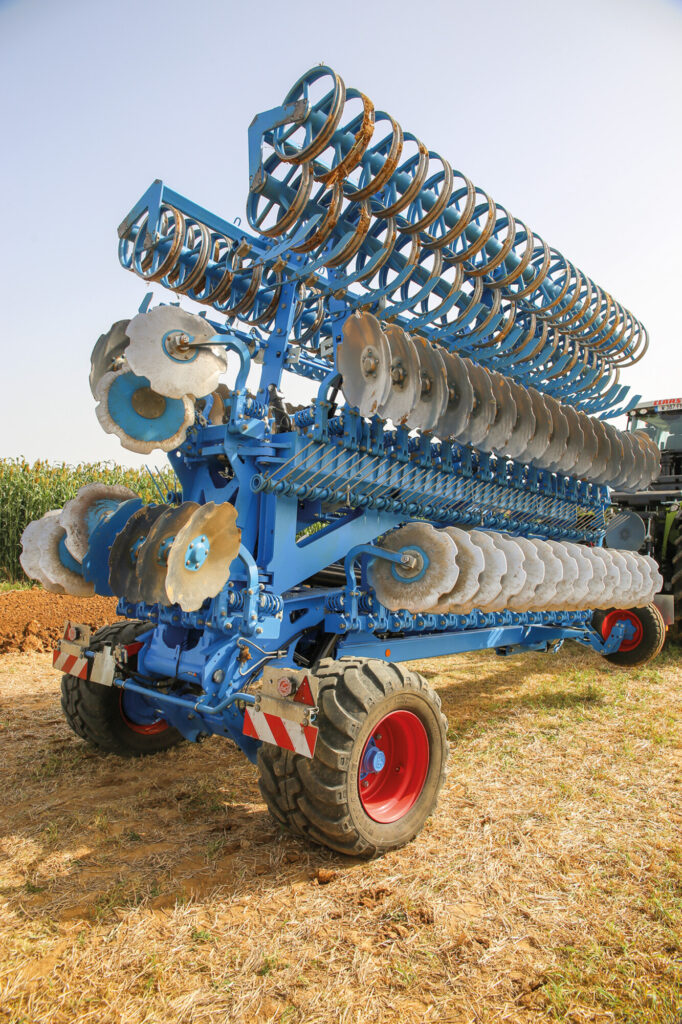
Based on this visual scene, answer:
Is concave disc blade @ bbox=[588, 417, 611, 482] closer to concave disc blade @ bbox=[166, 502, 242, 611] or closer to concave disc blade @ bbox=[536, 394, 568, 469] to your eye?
concave disc blade @ bbox=[536, 394, 568, 469]

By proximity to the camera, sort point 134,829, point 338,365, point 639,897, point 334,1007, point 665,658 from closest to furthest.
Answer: point 334,1007
point 639,897
point 134,829
point 338,365
point 665,658

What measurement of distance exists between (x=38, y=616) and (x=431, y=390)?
→ 6.45 metres

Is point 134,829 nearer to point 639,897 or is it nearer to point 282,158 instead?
point 639,897

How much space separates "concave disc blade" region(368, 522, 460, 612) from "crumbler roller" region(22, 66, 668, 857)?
13 mm

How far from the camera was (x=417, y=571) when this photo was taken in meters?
3.76

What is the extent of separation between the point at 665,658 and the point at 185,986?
7.45 meters

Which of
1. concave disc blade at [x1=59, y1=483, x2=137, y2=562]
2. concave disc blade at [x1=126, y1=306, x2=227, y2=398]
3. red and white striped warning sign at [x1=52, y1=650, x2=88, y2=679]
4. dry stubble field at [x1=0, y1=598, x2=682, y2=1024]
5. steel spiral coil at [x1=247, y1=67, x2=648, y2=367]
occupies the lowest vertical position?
dry stubble field at [x1=0, y1=598, x2=682, y2=1024]

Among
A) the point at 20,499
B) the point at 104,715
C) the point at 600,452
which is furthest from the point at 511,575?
the point at 20,499

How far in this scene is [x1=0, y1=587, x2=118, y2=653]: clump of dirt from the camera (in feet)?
25.7

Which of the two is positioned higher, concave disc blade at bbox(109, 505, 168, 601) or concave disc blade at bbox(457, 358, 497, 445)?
concave disc blade at bbox(457, 358, 497, 445)

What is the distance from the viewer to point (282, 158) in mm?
3293

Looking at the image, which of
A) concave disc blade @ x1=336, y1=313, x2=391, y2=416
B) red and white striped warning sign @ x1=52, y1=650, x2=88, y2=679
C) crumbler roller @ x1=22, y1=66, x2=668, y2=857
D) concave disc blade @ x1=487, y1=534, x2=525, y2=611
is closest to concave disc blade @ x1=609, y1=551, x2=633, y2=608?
crumbler roller @ x1=22, y1=66, x2=668, y2=857

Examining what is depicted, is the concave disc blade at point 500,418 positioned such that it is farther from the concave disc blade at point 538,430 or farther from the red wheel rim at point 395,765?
the red wheel rim at point 395,765

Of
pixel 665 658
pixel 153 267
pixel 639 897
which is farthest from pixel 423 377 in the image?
pixel 665 658
